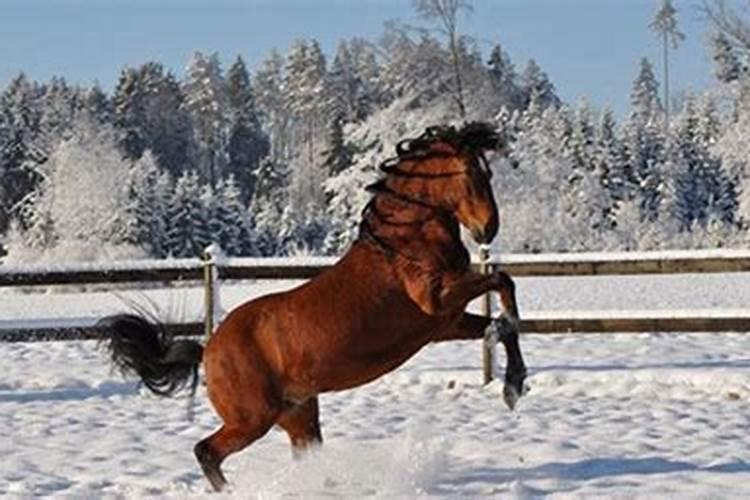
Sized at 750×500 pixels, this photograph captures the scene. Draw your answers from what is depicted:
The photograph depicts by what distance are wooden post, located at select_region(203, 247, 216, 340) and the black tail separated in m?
4.53

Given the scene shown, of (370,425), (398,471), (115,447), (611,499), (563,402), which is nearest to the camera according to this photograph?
(611,499)

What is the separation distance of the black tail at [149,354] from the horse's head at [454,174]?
64.5 inches

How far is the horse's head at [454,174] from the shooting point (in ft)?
17.8

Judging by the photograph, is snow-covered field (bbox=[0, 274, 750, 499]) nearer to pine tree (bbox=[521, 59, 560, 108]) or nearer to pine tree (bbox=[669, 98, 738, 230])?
pine tree (bbox=[669, 98, 738, 230])

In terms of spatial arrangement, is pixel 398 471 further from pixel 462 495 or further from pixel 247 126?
pixel 247 126

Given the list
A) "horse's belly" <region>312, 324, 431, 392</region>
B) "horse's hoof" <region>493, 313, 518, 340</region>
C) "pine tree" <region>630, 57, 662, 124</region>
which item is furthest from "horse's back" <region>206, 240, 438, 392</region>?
"pine tree" <region>630, 57, 662, 124</region>

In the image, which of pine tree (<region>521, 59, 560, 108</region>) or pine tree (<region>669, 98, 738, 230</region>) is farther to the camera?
pine tree (<region>521, 59, 560, 108</region>)

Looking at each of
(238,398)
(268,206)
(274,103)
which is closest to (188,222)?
(268,206)

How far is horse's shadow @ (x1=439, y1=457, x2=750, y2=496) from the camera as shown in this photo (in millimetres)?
6543

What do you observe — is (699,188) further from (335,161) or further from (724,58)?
(724,58)

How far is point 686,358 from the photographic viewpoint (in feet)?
38.2

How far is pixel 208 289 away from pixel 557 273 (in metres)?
3.19

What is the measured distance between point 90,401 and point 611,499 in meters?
5.48

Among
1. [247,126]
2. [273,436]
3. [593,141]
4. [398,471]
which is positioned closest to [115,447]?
[273,436]
